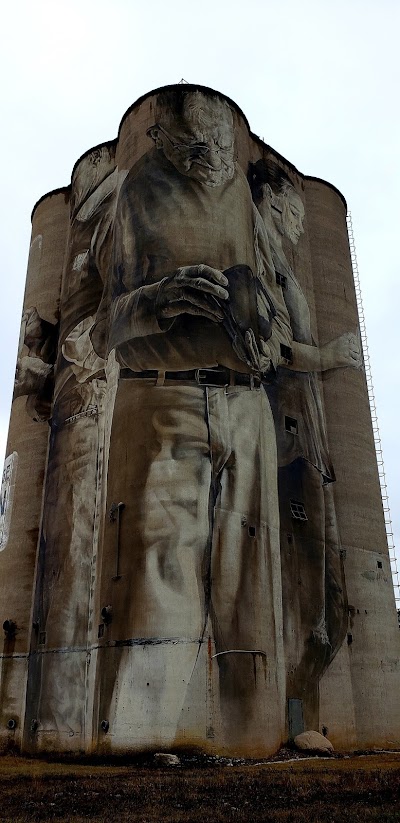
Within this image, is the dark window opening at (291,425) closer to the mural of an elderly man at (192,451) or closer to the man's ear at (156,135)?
the mural of an elderly man at (192,451)

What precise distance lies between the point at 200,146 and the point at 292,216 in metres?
8.40

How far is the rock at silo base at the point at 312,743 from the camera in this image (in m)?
24.8

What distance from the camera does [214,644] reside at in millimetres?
23094

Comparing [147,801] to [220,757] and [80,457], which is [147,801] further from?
[80,457]

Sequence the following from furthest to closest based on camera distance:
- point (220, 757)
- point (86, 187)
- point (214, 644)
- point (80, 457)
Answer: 1. point (86, 187)
2. point (80, 457)
3. point (214, 644)
4. point (220, 757)

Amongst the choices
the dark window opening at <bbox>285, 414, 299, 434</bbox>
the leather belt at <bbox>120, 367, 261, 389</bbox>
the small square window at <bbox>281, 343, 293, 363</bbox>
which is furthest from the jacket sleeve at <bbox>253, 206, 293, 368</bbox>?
the leather belt at <bbox>120, 367, 261, 389</bbox>

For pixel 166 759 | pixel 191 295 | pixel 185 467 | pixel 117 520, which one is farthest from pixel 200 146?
pixel 166 759

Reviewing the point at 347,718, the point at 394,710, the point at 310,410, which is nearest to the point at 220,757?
the point at 347,718

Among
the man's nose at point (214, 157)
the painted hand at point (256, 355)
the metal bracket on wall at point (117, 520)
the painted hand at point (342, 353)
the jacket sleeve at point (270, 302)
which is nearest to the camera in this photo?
the metal bracket on wall at point (117, 520)

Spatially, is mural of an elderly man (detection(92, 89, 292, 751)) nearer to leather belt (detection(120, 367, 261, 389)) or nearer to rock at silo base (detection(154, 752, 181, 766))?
leather belt (detection(120, 367, 261, 389))

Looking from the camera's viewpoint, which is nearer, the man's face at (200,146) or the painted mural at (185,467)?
the painted mural at (185,467)

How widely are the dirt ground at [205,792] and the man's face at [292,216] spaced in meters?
24.6

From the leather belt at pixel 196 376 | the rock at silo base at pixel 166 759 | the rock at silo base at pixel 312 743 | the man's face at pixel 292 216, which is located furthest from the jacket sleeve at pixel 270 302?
the rock at silo base at pixel 166 759

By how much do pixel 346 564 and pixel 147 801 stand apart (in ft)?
61.7
